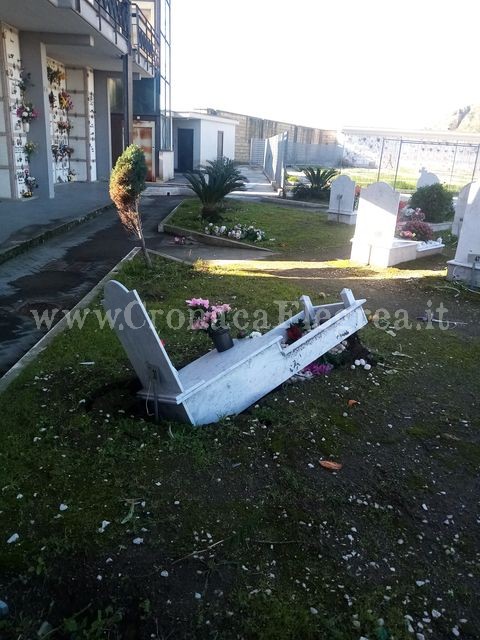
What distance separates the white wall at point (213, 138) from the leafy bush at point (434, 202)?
2115cm

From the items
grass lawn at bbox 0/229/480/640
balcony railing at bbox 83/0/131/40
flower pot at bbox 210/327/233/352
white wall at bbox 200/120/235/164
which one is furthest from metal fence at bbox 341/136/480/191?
grass lawn at bbox 0/229/480/640

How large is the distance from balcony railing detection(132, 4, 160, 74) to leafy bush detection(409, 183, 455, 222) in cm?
1219

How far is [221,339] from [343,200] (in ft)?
39.1

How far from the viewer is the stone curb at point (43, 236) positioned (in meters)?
8.38

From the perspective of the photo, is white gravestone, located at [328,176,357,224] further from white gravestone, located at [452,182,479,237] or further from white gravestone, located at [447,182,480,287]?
white gravestone, located at [447,182,480,287]

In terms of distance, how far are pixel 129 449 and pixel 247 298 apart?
3888 mm

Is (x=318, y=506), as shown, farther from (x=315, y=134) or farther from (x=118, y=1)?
(x=315, y=134)

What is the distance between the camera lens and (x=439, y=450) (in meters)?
3.61

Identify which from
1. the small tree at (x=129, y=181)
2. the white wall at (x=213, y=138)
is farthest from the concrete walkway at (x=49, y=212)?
the white wall at (x=213, y=138)

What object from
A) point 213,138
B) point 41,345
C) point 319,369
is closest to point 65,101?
point 213,138

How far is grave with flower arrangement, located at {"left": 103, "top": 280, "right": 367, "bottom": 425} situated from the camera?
3.42 meters

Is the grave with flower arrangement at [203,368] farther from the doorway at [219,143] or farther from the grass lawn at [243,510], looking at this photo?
the doorway at [219,143]

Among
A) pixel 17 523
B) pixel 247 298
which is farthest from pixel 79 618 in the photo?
pixel 247 298

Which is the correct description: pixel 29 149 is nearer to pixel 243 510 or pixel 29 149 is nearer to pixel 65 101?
pixel 65 101
